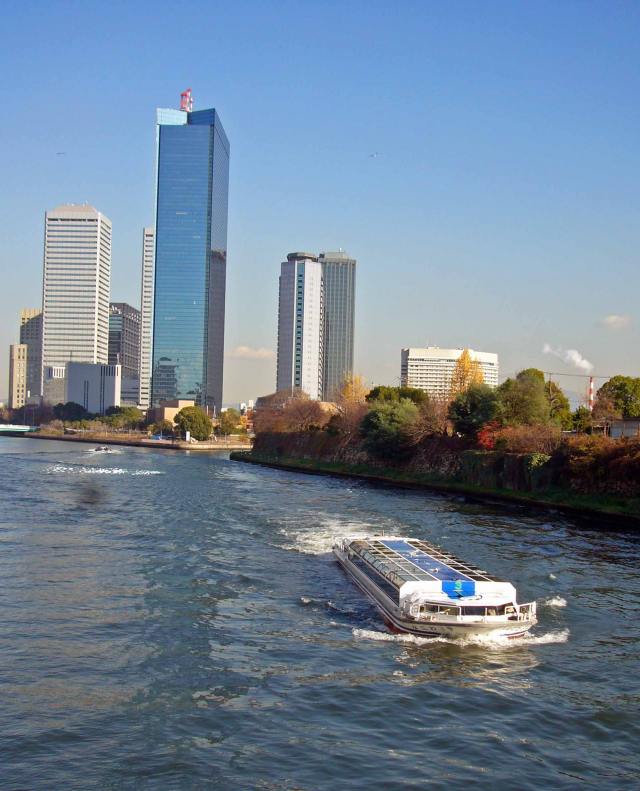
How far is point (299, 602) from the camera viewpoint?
83.6 feet

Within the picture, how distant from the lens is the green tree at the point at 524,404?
237ft

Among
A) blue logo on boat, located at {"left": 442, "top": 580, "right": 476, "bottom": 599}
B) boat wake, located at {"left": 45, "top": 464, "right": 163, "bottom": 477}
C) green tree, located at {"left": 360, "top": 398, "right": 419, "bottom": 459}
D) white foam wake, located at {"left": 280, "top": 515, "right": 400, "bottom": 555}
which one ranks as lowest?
boat wake, located at {"left": 45, "top": 464, "right": 163, "bottom": 477}

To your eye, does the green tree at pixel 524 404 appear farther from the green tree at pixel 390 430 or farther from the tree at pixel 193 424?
the tree at pixel 193 424

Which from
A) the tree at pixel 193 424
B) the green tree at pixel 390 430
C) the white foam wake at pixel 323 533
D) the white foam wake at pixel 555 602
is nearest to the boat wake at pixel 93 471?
the green tree at pixel 390 430

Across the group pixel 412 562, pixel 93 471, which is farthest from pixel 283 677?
pixel 93 471

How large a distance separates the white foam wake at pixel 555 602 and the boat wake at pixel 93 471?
55276 mm

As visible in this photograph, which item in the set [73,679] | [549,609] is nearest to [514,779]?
[73,679]

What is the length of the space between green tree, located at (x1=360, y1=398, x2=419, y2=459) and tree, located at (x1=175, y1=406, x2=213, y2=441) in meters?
98.7

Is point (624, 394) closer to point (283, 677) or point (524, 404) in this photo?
point (524, 404)

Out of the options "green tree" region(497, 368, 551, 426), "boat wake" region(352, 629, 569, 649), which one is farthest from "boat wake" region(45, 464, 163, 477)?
"boat wake" region(352, 629, 569, 649)

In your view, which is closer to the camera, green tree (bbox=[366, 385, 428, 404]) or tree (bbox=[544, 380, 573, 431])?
tree (bbox=[544, 380, 573, 431])

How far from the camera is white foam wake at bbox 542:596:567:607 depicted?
1017 inches

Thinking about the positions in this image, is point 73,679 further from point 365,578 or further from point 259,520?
point 259,520

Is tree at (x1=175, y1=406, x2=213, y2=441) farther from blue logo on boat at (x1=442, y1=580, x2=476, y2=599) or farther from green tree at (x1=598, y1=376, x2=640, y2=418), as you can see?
blue logo on boat at (x1=442, y1=580, x2=476, y2=599)
